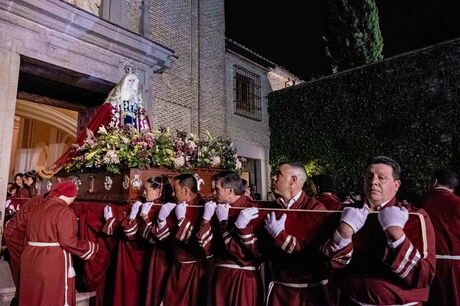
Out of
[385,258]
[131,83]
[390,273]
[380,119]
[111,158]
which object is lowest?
[390,273]

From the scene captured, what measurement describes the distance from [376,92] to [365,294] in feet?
35.7

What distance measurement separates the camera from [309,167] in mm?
12992

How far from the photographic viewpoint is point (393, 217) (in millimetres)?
1906

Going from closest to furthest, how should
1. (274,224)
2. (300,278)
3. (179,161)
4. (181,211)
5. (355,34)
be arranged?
(274,224) < (300,278) < (181,211) < (179,161) < (355,34)

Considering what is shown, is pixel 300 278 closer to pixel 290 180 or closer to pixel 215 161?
pixel 290 180

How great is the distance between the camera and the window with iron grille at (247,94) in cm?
1334

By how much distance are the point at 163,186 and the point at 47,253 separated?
1506 millimetres

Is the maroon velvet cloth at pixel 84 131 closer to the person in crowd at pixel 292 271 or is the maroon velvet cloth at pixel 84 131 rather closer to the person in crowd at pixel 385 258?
the person in crowd at pixel 292 271

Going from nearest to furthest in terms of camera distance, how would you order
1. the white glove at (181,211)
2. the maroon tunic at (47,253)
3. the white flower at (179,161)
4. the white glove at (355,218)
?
the white glove at (355,218), the white glove at (181,211), the maroon tunic at (47,253), the white flower at (179,161)

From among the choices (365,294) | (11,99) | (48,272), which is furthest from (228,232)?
(11,99)

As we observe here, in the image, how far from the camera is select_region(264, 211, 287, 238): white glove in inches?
95.3

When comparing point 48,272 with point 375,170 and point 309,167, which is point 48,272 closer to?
point 375,170

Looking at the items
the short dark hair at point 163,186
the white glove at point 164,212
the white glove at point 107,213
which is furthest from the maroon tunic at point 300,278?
the white glove at point 107,213

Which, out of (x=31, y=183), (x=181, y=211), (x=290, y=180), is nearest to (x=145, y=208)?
(x=181, y=211)
